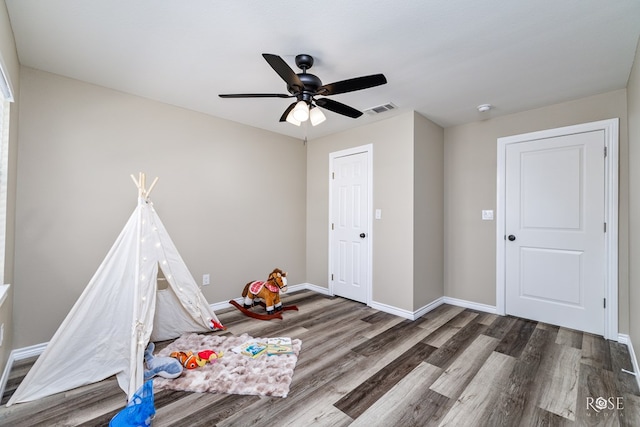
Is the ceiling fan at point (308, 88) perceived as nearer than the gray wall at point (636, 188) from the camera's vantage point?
Yes

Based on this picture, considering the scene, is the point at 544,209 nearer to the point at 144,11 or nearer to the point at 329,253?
the point at 329,253

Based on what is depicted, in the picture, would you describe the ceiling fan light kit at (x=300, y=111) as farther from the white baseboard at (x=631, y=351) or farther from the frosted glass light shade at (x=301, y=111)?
the white baseboard at (x=631, y=351)

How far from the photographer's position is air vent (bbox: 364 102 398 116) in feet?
10.0

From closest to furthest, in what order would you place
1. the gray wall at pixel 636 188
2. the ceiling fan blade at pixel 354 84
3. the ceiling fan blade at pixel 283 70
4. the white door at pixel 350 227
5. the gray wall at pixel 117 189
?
the ceiling fan blade at pixel 283 70, the ceiling fan blade at pixel 354 84, the gray wall at pixel 636 188, the gray wall at pixel 117 189, the white door at pixel 350 227

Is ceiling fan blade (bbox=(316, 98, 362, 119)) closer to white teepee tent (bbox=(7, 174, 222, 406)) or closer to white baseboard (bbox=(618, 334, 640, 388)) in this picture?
white teepee tent (bbox=(7, 174, 222, 406))

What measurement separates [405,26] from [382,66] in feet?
1.57

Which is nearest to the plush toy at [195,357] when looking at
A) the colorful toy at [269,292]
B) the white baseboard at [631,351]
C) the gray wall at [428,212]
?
the colorful toy at [269,292]

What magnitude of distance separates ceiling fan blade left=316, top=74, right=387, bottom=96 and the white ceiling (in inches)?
12.2

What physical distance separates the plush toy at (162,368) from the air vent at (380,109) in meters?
3.01

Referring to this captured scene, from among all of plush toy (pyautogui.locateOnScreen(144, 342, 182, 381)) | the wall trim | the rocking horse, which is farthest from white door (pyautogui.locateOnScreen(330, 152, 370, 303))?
plush toy (pyautogui.locateOnScreen(144, 342, 182, 381))

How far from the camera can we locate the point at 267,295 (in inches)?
130

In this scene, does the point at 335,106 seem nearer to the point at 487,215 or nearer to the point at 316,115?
the point at 316,115

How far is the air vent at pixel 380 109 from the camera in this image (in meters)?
3.06

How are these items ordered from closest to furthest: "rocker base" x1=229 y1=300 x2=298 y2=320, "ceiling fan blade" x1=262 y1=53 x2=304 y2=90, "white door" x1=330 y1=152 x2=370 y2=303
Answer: "ceiling fan blade" x1=262 y1=53 x2=304 y2=90
"rocker base" x1=229 y1=300 x2=298 y2=320
"white door" x1=330 y1=152 x2=370 y2=303
